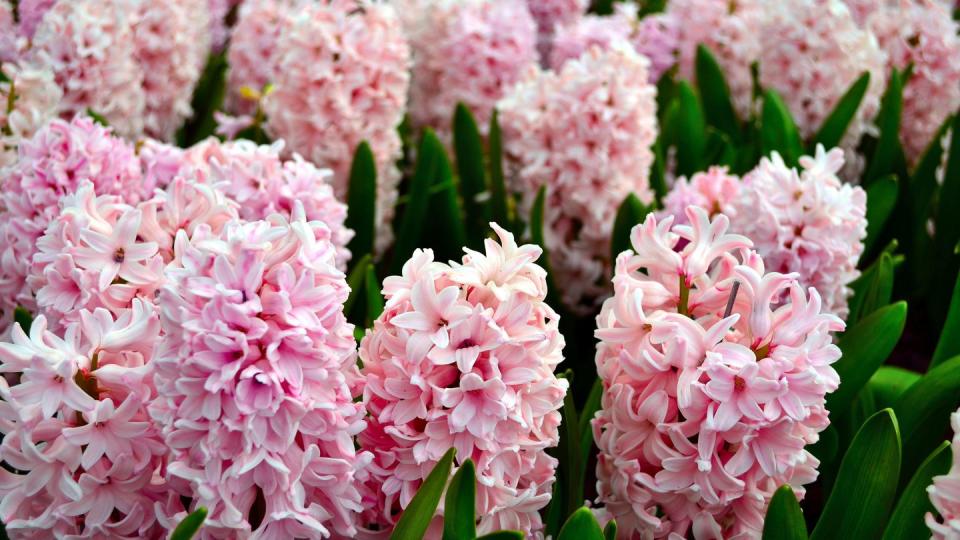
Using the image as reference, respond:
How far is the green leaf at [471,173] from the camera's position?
8.48 ft

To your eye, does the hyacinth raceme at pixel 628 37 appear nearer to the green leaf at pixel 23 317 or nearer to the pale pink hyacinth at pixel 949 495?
the green leaf at pixel 23 317

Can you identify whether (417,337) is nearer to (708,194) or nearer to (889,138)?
(708,194)

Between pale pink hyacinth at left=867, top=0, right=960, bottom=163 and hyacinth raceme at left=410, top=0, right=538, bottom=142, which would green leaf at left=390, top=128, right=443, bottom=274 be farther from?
pale pink hyacinth at left=867, top=0, right=960, bottom=163

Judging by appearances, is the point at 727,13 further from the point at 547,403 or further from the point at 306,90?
the point at 547,403

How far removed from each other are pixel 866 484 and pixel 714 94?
2141 mm

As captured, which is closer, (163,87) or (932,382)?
(932,382)

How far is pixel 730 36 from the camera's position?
3.35m

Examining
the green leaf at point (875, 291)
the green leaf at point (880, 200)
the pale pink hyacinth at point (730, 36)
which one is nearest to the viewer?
the green leaf at point (875, 291)

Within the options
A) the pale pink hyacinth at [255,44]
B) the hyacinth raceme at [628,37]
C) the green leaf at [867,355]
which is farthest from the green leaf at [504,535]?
the hyacinth raceme at [628,37]

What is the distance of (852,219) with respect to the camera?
163cm

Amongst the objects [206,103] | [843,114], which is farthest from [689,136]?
[206,103]

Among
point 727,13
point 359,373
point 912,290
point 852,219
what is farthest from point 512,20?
point 359,373

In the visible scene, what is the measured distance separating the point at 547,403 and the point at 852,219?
824 mm

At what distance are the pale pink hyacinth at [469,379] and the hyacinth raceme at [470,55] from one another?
1879 millimetres
